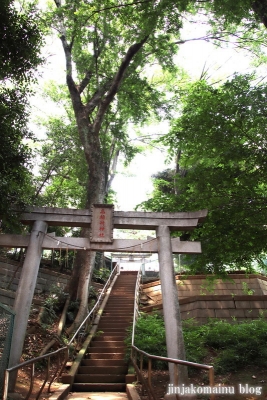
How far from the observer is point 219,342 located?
7.96m

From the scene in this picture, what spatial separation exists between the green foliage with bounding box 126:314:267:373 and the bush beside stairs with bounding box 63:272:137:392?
1.98ft

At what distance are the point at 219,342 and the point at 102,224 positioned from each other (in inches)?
189

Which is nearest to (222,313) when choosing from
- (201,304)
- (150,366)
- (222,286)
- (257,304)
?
(201,304)

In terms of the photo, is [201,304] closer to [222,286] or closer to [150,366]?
[222,286]

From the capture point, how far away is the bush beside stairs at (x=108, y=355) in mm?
6594

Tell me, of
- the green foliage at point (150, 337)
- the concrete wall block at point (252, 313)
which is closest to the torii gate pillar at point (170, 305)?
the green foliage at point (150, 337)

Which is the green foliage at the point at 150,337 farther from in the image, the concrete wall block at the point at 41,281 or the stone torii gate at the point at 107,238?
the concrete wall block at the point at 41,281

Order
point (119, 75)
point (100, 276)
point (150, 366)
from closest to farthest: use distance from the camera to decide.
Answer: point (150, 366) → point (119, 75) → point (100, 276)

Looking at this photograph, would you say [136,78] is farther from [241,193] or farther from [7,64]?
[241,193]

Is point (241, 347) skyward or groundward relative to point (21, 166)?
groundward

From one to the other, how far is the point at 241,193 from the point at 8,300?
9.07 meters

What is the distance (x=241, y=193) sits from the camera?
22.4ft

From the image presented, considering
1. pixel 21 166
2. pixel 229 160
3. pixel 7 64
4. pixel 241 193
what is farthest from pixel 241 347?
pixel 7 64

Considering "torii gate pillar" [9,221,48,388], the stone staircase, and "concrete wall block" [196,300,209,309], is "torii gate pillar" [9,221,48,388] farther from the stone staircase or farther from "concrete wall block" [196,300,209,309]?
"concrete wall block" [196,300,209,309]
